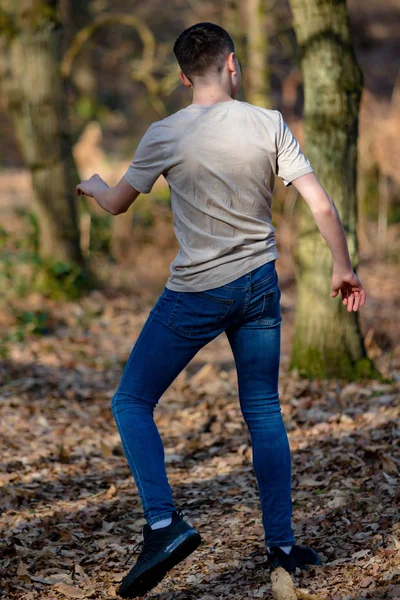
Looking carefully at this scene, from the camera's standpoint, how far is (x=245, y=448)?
508 cm

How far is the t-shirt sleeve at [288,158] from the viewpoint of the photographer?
2.90m

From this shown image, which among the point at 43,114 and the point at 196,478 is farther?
the point at 43,114

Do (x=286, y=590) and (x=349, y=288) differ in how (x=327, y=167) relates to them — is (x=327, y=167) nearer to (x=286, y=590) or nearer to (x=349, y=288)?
(x=349, y=288)

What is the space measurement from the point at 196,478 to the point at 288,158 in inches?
95.0

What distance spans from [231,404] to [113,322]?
124 inches

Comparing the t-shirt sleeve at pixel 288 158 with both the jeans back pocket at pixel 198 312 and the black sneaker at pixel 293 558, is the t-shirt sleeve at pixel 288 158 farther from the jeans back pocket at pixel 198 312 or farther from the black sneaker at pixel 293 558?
the black sneaker at pixel 293 558

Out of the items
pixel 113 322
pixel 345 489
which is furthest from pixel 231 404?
pixel 113 322

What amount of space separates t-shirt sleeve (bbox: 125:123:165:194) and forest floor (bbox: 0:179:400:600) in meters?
1.66

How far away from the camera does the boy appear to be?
9.47 ft

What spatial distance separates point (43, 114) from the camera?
9031mm

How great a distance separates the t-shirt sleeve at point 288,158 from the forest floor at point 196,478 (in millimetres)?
1574

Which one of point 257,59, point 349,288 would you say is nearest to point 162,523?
point 349,288

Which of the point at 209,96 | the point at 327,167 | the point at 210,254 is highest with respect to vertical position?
the point at 209,96

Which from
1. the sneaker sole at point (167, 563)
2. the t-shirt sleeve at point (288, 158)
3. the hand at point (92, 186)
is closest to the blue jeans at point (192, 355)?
the sneaker sole at point (167, 563)
